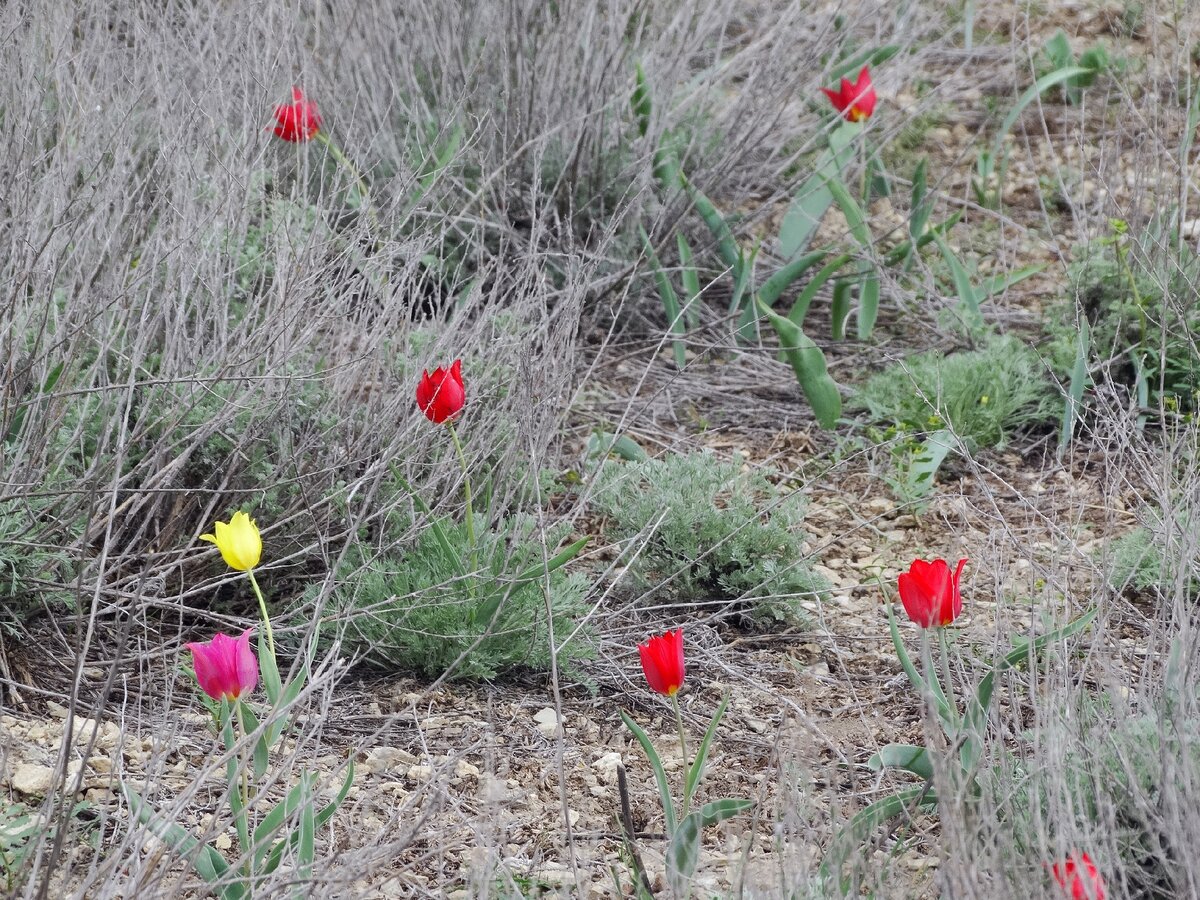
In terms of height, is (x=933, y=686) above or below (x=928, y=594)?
below

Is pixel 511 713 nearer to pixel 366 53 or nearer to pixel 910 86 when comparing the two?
pixel 366 53

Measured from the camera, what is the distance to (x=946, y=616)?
1.81 meters

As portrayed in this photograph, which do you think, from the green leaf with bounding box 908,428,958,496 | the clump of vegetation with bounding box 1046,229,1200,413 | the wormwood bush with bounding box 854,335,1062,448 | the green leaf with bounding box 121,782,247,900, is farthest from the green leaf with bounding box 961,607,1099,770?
the clump of vegetation with bounding box 1046,229,1200,413

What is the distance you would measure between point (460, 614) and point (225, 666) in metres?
0.84

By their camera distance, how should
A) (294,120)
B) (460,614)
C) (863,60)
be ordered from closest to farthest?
(460,614), (294,120), (863,60)

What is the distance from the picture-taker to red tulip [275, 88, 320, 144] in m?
2.97

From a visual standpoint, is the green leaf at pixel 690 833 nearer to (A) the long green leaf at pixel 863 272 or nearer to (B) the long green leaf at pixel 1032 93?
(A) the long green leaf at pixel 863 272

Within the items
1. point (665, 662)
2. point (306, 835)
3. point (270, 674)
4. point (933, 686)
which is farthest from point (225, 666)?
point (933, 686)

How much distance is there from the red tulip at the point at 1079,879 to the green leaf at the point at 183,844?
931 mm

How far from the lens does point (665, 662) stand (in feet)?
6.04

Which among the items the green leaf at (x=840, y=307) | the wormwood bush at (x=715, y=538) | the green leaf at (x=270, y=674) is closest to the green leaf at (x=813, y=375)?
the green leaf at (x=840, y=307)

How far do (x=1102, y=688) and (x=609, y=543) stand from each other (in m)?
1.22

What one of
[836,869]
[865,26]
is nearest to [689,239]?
[865,26]

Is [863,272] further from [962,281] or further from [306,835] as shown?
[306,835]
